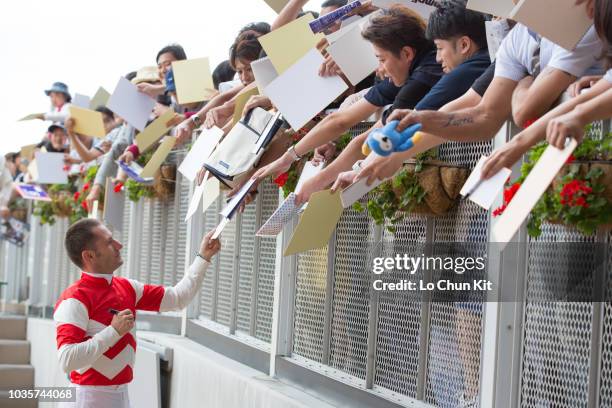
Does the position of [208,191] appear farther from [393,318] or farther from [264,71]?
[393,318]

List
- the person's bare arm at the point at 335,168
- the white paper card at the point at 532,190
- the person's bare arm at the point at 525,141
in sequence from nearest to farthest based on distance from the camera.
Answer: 1. the white paper card at the point at 532,190
2. the person's bare arm at the point at 525,141
3. the person's bare arm at the point at 335,168

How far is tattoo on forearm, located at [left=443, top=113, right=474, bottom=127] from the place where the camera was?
101 inches

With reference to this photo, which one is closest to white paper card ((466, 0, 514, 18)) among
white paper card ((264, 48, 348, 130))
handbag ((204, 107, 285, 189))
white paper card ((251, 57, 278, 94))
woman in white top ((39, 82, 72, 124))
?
white paper card ((264, 48, 348, 130))

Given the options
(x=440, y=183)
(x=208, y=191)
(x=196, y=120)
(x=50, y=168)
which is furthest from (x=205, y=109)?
(x=50, y=168)

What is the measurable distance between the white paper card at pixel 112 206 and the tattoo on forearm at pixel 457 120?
481cm

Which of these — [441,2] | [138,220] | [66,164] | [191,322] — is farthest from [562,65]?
[66,164]

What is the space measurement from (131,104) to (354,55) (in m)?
2.99

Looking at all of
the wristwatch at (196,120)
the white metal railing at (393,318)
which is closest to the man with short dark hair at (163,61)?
the white metal railing at (393,318)

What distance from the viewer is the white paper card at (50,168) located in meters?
8.48

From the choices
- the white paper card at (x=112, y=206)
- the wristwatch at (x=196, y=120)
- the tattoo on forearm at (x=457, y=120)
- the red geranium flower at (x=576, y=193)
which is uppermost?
the wristwatch at (x=196, y=120)

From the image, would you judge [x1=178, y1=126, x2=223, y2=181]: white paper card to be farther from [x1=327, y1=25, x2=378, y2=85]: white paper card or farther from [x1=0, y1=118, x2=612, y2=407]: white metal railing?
[x1=327, y1=25, x2=378, y2=85]: white paper card

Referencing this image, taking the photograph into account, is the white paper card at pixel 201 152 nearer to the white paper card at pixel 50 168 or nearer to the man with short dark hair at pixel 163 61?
the man with short dark hair at pixel 163 61

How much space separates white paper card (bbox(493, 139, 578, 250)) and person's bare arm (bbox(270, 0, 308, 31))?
97.5 inches

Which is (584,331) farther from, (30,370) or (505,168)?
(30,370)
